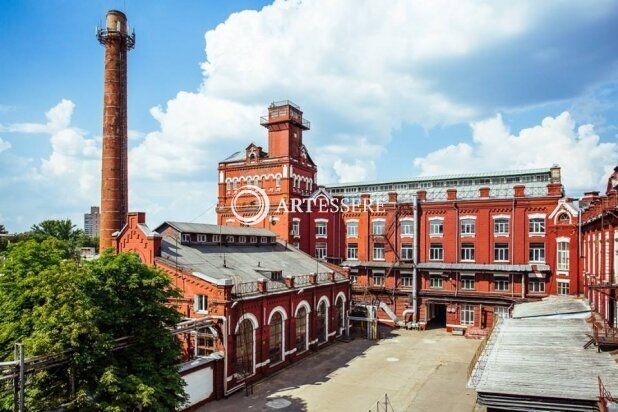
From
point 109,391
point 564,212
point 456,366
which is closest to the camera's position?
point 109,391

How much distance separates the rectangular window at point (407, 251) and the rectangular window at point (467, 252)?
5.15 metres

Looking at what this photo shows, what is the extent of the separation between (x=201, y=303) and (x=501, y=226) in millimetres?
30094

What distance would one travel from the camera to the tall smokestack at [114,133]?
38938mm

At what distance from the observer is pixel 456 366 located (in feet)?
102

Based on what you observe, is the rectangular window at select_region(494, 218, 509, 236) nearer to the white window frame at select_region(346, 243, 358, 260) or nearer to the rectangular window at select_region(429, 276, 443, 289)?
the rectangular window at select_region(429, 276, 443, 289)

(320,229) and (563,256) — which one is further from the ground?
(320,229)

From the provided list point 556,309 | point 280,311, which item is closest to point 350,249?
point 280,311

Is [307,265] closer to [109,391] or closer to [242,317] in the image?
[242,317]

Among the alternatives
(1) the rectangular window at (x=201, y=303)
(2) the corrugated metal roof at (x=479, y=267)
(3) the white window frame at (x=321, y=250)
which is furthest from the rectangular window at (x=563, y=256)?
(1) the rectangular window at (x=201, y=303)

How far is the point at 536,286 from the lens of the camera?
4031 cm

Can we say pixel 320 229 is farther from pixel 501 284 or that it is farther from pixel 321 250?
pixel 501 284

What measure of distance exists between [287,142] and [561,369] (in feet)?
117

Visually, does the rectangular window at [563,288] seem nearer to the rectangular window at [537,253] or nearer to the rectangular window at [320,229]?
the rectangular window at [537,253]

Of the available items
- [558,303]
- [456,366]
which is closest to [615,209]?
[558,303]
